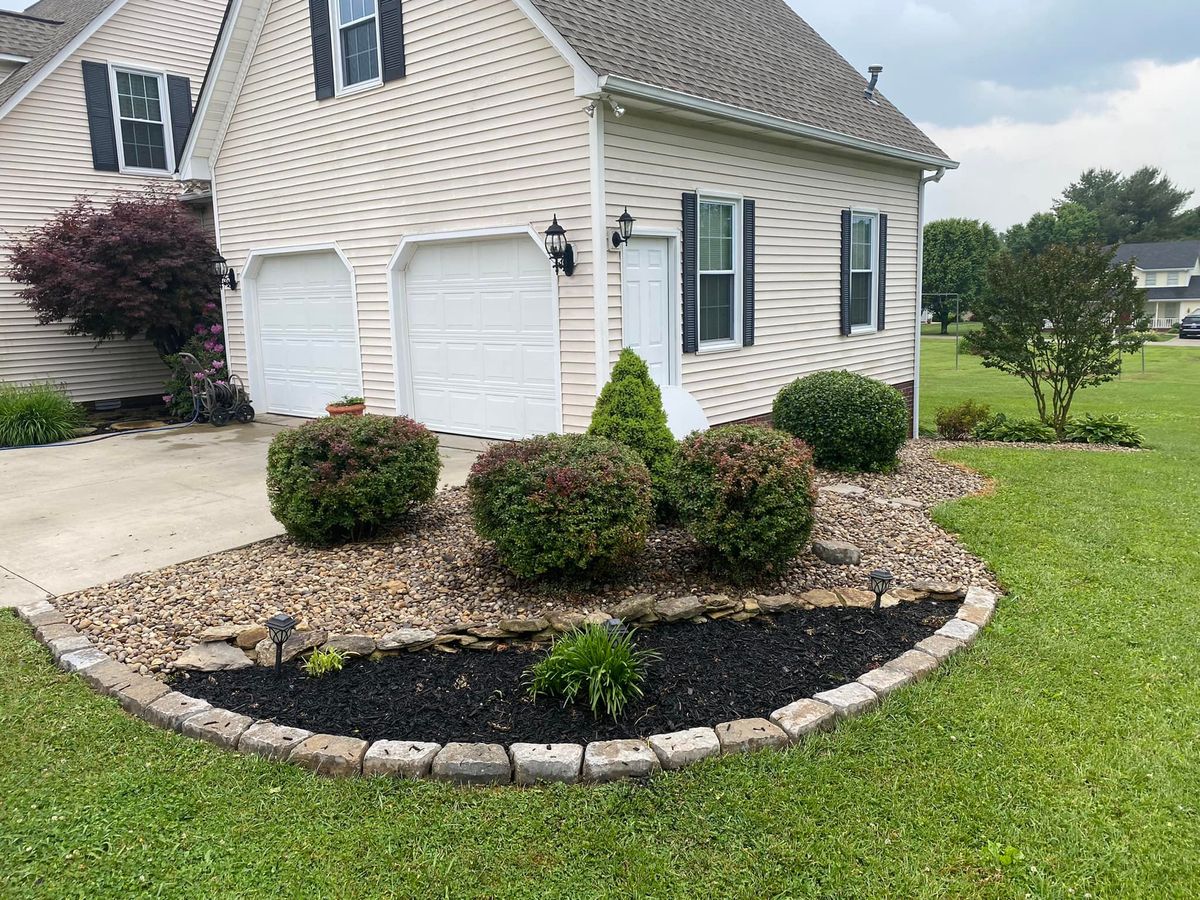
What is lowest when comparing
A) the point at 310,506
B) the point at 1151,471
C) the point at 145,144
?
the point at 1151,471

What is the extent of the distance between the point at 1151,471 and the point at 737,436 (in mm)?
6236

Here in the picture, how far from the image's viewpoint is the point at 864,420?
27.9 feet

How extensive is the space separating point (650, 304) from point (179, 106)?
416 inches

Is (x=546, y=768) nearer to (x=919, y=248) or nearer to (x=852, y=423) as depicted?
(x=852, y=423)

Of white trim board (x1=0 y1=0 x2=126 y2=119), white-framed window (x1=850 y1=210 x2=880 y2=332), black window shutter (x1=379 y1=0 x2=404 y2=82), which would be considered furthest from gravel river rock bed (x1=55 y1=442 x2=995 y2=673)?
white trim board (x1=0 y1=0 x2=126 y2=119)

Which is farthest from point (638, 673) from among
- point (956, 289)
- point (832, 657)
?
point (956, 289)

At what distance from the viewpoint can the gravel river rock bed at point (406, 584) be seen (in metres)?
4.84

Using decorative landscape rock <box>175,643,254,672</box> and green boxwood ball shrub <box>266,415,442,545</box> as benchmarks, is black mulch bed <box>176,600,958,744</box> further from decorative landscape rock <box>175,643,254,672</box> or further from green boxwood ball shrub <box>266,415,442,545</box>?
green boxwood ball shrub <box>266,415,442,545</box>

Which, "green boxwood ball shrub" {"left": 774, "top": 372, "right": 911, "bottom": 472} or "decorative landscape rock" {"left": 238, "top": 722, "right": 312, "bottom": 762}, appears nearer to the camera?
"decorative landscape rock" {"left": 238, "top": 722, "right": 312, "bottom": 762}

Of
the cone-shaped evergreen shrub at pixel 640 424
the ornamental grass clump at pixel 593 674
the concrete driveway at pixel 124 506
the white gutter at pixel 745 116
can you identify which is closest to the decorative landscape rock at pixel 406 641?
Result: the ornamental grass clump at pixel 593 674

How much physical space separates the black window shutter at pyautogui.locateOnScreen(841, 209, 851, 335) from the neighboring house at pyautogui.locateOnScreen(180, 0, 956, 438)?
46mm

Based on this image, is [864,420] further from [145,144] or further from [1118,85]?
[1118,85]

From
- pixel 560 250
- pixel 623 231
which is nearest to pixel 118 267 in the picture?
pixel 560 250

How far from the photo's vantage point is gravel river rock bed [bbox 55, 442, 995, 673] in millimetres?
4840
